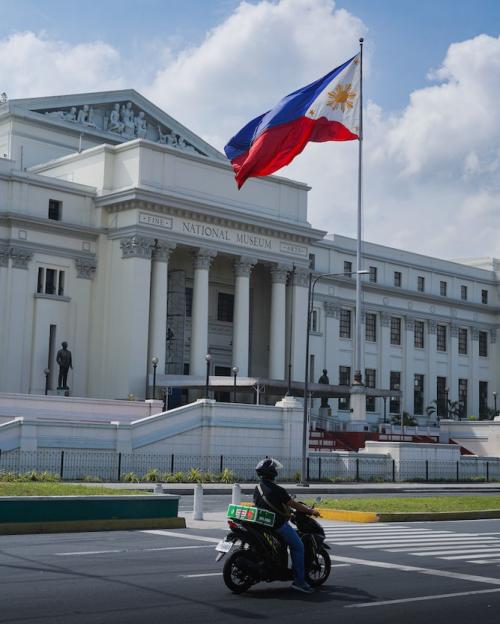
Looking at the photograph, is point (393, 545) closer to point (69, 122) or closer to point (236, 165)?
point (236, 165)

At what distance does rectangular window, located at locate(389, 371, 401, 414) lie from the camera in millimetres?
82500

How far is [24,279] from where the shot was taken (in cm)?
5825

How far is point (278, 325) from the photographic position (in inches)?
2601

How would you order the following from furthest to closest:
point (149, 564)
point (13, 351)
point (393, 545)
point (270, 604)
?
point (13, 351) < point (393, 545) < point (149, 564) < point (270, 604)

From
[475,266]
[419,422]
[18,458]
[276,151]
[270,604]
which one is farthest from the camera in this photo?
[475,266]

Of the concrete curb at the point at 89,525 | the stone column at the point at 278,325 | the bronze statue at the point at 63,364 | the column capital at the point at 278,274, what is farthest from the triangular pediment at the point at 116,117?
the concrete curb at the point at 89,525

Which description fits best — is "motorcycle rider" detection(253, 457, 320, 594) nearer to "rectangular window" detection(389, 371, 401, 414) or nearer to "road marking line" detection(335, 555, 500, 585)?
"road marking line" detection(335, 555, 500, 585)

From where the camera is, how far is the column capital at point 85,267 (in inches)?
2391

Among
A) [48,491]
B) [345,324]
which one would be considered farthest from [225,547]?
[345,324]

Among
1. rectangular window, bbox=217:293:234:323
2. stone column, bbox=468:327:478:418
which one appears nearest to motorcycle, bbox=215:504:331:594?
rectangular window, bbox=217:293:234:323

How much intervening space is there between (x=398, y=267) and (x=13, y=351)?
1555 inches

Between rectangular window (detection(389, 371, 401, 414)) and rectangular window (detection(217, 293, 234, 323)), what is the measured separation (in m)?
19.6

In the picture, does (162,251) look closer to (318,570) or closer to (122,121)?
(122,121)

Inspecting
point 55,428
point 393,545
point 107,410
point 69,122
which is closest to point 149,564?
point 393,545
